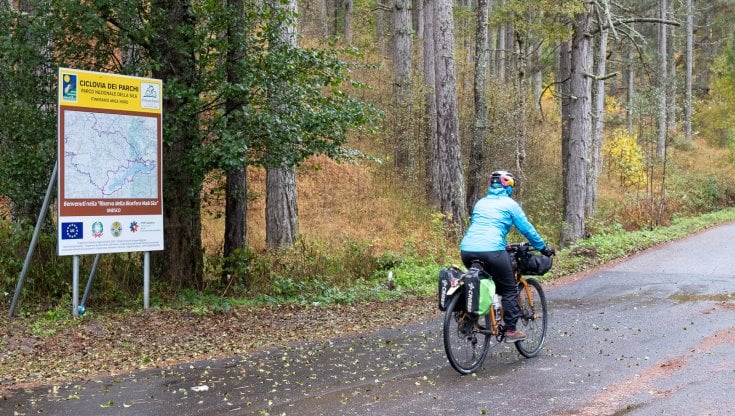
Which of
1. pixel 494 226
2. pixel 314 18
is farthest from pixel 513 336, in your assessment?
pixel 314 18

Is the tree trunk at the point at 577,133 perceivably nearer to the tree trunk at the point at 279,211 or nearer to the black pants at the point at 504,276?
the tree trunk at the point at 279,211

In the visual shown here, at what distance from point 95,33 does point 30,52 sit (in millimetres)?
990

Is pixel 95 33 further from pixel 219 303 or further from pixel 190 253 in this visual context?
pixel 219 303

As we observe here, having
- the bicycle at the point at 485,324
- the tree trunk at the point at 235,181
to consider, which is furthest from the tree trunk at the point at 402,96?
the bicycle at the point at 485,324

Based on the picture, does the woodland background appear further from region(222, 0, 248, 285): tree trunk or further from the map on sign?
the map on sign

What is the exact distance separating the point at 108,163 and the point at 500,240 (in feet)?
19.1

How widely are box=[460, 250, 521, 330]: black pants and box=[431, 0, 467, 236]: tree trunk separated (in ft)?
36.1

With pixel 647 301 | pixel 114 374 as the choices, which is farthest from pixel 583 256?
pixel 114 374

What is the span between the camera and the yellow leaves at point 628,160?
3173 centimetres

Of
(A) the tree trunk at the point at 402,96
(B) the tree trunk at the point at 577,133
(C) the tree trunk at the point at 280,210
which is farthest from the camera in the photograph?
(A) the tree trunk at the point at 402,96

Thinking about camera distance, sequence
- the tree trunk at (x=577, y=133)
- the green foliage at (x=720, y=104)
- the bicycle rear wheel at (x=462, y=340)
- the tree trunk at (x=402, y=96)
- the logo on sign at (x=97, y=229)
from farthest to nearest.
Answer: the green foliage at (x=720, y=104) → the tree trunk at (x=402, y=96) → the tree trunk at (x=577, y=133) → the logo on sign at (x=97, y=229) → the bicycle rear wheel at (x=462, y=340)

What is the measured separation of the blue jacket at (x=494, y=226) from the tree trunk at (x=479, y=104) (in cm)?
1338

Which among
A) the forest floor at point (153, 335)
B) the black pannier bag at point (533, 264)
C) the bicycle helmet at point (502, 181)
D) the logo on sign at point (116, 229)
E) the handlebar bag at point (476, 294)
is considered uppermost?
the bicycle helmet at point (502, 181)

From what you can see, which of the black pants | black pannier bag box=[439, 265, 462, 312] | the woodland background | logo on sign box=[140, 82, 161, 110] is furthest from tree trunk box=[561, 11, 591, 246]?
black pannier bag box=[439, 265, 462, 312]
